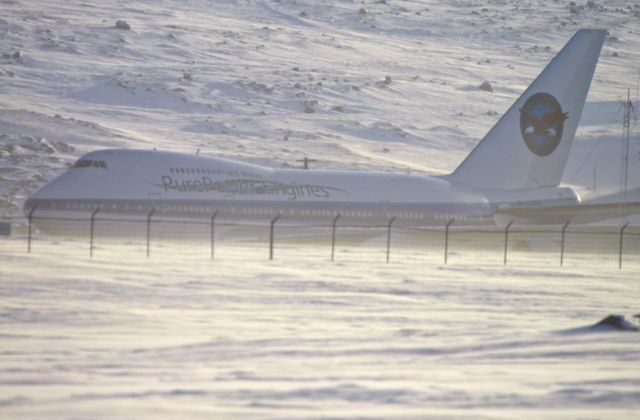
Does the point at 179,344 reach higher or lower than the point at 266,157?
lower

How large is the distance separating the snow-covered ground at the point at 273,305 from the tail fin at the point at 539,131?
59.8 feet

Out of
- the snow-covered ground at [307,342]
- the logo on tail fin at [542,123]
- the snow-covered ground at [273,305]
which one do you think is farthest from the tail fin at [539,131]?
the snow-covered ground at [307,342]

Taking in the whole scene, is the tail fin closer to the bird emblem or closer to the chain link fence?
the bird emblem

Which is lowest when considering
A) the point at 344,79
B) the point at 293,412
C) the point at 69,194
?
the point at 293,412

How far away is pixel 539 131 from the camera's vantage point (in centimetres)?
6631

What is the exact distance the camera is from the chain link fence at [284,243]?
47469mm

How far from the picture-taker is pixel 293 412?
20.0m

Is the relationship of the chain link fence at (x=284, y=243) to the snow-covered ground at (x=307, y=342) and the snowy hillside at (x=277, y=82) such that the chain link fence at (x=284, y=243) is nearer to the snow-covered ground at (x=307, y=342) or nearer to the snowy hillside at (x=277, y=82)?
the snow-covered ground at (x=307, y=342)

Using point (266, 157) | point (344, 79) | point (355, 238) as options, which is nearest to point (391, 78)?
point (344, 79)

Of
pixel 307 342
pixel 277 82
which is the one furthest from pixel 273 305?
pixel 277 82

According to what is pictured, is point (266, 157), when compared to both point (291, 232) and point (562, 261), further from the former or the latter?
point (562, 261)

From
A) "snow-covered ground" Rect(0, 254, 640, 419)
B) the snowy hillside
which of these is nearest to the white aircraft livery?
"snow-covered ground" Rect(0, 254, 640, 419)

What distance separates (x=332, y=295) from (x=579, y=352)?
36.0ft

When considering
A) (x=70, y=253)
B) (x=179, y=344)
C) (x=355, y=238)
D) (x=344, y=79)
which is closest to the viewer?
(x=179, y=344)
